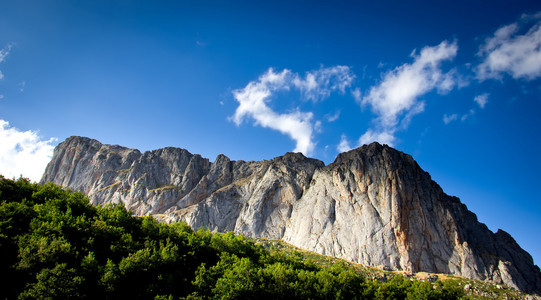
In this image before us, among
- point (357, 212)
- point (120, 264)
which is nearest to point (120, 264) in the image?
point (120, 264)

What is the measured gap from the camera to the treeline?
3284cm

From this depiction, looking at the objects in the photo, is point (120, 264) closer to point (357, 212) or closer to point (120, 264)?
point (120, 264)

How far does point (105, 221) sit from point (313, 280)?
110ft

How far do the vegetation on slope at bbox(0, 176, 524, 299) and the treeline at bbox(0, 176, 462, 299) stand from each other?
4.2 inches

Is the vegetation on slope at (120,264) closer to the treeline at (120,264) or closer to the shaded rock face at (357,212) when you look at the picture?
the treeline at (120,264)

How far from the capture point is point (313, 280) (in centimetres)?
4500

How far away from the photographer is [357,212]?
13700cm

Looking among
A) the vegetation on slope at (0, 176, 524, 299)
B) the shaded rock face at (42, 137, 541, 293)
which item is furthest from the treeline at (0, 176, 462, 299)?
the shaded rock face at (42, 137, 541, 293)

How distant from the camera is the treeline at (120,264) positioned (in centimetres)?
3284

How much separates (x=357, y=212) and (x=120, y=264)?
116989 millimetres

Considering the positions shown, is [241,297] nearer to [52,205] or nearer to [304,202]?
[52,205]

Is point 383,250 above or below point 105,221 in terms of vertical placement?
above

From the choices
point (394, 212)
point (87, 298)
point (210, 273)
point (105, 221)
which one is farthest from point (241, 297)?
point (394, 212)

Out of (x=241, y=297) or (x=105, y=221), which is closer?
(x=241, y=297)
